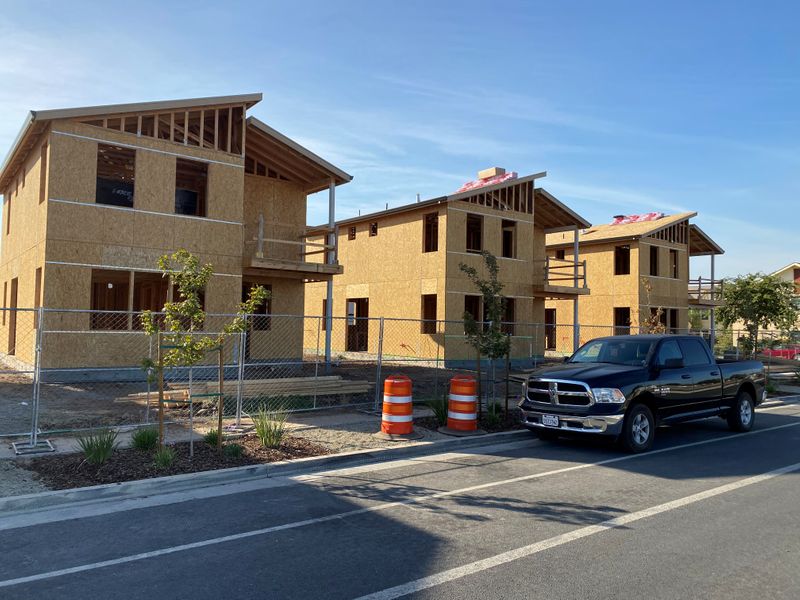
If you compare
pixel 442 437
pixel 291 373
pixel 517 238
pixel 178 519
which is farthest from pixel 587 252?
pixel 178 519

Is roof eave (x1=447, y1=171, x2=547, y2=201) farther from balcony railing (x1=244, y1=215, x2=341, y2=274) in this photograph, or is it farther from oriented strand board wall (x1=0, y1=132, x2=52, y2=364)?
oriented strand board wall (x1=0, y1=132, x2=52, y2=364)

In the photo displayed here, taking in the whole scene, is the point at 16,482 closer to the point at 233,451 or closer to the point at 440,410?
the point at 233,451

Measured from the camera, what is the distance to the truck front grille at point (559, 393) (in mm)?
9383

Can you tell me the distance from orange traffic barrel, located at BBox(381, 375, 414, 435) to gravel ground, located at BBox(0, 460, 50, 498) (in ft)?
16.3

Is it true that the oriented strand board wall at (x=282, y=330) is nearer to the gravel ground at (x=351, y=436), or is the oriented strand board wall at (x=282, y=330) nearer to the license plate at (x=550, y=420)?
the gravel ground at (x=351, y=436)

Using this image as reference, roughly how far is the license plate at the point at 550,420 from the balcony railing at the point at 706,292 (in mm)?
26204

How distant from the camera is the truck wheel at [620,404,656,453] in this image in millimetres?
9336

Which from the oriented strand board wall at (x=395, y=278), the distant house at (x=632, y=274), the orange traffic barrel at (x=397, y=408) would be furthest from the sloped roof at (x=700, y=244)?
the orange traffic barrel at (x=397, y=408)

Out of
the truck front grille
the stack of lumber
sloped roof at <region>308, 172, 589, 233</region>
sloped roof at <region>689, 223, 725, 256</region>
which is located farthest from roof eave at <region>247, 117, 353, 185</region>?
sloped roof at <region>689, 223, 725, 256</region>

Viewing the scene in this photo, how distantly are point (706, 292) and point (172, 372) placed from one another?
1175 inches

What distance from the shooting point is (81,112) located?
1467 cm

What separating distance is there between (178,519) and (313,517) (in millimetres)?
1311

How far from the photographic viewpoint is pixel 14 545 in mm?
5371

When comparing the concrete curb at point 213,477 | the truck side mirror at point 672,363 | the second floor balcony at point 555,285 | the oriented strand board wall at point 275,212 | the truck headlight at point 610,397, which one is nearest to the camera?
the concrete curb at point 213,477
